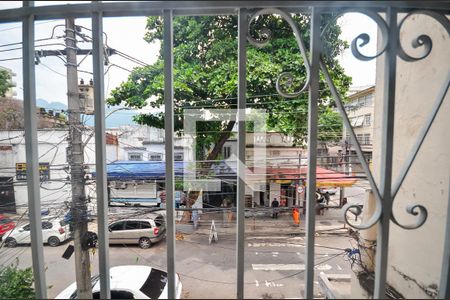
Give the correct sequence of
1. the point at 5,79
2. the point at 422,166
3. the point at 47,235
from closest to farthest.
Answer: the point at 422,166, the point at 5,79, the point at 47,235

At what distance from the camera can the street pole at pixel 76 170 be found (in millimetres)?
3502

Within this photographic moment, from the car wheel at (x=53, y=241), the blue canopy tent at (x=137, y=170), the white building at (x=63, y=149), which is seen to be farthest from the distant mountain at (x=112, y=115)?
the car wheel at (x=53, y=241)

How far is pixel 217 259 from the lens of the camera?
6.34m

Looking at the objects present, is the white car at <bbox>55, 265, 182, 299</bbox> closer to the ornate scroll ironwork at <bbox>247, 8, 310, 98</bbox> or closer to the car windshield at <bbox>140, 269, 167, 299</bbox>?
the car windshield at <bbox>140, 269, 167, 299</bbox>

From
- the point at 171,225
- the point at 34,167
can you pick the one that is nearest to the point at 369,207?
the point at 171,225

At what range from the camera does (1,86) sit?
339 centimetres

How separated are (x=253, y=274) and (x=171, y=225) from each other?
5.61m

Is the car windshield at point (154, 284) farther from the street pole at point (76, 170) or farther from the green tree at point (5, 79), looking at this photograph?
the green tree at point (5, 79)

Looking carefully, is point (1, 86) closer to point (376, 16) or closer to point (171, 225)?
point (171, 225)

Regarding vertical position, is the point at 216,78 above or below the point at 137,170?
above

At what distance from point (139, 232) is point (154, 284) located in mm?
2570

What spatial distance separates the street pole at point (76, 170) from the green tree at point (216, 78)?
1.14 meters

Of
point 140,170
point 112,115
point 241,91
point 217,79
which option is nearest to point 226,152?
point 217,79

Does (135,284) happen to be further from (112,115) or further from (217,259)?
(112,115)
